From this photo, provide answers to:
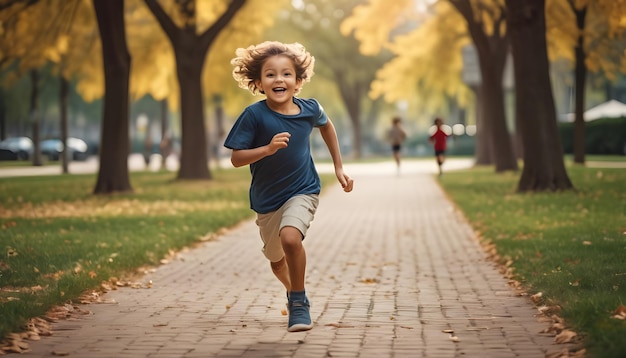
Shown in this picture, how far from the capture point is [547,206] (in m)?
17.4

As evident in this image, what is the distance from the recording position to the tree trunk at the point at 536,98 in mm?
21047

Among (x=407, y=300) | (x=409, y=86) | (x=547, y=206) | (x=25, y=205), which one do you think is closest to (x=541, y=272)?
(x=407, y=300)

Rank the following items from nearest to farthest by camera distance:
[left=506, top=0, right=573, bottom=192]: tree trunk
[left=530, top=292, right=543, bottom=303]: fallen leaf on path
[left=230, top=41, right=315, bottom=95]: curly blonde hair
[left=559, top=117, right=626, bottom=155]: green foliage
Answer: [left=230, top=41, right=315, bottom=95]: curly blonde hair < [left=530, top=292, right=543, bottom=303]: fallen leaf on path < [left=506, top=0, right=573, bottom=192]: tree trunk < [left=559, top=117, right=626, bottom=155]: green foliage

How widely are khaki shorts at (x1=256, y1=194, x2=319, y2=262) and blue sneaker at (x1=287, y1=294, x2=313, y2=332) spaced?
377 millimetres

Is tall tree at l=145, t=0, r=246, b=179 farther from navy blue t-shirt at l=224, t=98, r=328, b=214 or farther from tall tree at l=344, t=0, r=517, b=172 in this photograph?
navy blue t-shirt at l=224, t=98, r=328, b=214

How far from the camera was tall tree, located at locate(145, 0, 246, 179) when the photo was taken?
27.9 m

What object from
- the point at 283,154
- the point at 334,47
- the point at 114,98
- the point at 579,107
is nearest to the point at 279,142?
the point at 283,154

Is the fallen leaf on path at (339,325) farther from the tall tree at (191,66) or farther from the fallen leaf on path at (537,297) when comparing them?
the tall tree at (191,66)

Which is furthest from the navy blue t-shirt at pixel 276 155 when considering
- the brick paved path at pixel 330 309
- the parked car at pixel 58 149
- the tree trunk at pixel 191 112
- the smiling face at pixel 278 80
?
the parked car at pixel 58 149

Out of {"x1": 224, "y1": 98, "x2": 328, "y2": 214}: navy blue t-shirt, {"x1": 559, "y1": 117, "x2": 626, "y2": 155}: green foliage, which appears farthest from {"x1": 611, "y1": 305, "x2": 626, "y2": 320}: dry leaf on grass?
{"x1": 559, "y1": 117, "x2": 626, "y2": 155}: green foliage

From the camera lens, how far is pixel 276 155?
7000mm

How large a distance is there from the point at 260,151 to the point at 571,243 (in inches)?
229

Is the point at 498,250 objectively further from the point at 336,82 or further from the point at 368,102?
the point at 368,102

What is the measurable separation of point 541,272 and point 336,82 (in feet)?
173
